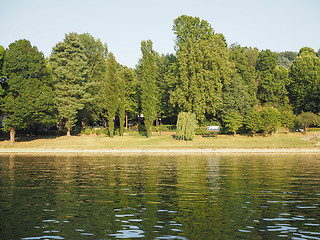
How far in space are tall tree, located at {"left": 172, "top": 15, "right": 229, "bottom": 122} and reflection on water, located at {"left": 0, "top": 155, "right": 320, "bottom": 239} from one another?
156 ft

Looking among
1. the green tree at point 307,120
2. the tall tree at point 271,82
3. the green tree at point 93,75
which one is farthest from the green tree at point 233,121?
the green tree at point 93,75

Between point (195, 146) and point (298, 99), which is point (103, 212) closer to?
point (195, 146)

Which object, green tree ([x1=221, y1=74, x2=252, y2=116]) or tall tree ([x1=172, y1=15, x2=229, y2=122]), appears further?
green tree ([x1=221, y1=74, x2=252, y2=116])

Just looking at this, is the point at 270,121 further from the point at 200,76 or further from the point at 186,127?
the point at 186,127

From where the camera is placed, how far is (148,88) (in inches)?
3110

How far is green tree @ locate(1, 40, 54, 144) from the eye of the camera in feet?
211

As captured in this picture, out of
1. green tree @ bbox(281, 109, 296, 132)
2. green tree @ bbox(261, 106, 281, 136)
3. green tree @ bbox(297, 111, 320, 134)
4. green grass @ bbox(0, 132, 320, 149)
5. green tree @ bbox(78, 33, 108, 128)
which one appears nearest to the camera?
green grass @ bbox(0, 132, 320, 149)

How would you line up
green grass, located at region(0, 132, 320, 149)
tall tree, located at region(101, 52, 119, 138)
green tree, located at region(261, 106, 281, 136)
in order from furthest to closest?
green tree, located at region(261, 106, 281, 136), tall tree, located at region(101, 52, 119, 138), green grass, located at region(0, 132, 320, 149)

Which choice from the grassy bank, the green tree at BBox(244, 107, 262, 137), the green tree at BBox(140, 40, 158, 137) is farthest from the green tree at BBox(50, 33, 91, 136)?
the green tree at BBox(244, 107, 262, 137)

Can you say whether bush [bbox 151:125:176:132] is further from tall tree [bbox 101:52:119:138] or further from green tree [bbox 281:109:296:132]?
green tree [bbox 281:109:296:132]

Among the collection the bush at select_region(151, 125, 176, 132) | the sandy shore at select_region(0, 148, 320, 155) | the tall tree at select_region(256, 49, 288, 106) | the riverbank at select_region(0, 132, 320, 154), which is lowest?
the sandy shore at select_region(0, 148, 320, 155)

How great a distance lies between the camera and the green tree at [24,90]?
64312mm

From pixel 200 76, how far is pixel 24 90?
37.5 metres

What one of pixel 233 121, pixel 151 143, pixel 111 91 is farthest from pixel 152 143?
pixel 233 121
